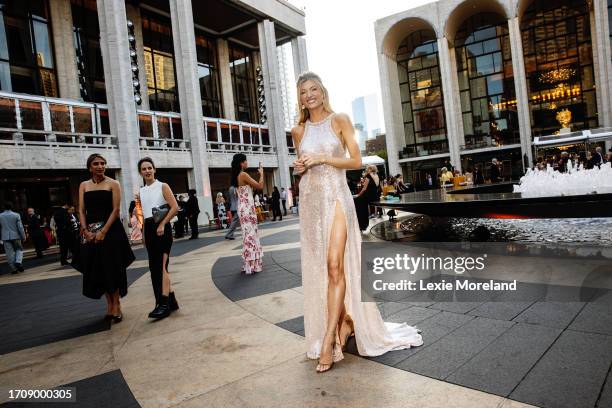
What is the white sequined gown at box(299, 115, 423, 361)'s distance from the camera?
9.16ft

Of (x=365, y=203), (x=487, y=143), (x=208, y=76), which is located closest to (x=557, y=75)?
(x=487, y=143)

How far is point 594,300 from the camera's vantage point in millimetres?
3260

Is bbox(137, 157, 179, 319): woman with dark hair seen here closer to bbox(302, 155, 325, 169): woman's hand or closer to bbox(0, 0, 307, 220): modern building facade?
bbox(302, 155, 325, 169): woman's hand

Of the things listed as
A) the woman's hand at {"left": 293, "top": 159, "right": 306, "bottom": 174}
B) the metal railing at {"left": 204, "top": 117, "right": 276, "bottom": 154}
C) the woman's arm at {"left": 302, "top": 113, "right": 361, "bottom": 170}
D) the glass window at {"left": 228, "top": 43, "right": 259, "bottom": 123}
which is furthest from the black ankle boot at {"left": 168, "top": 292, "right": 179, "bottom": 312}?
the glass window at {"left": 228, "top": 43, "right": 259, "bottom": 123}

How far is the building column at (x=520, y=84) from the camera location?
3156 cm

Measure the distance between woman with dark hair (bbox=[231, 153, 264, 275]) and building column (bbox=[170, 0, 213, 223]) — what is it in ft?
61.7

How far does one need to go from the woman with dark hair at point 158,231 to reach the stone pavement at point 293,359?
0.35 meters

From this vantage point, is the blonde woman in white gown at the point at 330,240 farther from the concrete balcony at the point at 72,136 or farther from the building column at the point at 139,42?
the building column at the point at 139,42

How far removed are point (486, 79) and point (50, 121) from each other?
121 ft

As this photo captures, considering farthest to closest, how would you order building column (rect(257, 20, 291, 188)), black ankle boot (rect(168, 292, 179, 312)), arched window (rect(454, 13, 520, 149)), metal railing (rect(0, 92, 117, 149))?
1. arched window (rect(454, 13, 520, 149))
2. building column (rect(257, 20, 291, 188))
3. metal railing (rect(0, 92, 117, 149))
4. black ankle boot (rect(168, 292, 179, 312))

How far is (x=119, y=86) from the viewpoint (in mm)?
21062

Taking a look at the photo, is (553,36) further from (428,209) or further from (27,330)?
(27,330)

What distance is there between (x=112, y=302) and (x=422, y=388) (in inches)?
153

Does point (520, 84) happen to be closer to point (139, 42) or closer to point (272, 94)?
point (272, 94)
